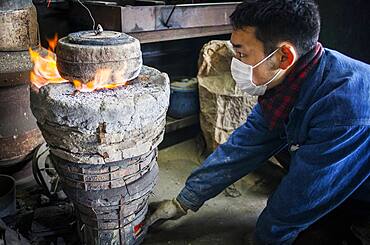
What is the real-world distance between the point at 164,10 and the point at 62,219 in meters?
1.67

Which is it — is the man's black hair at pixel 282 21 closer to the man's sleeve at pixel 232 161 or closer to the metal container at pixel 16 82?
the man's sleeve at pixel 232 161

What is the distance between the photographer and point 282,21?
1.64 metres

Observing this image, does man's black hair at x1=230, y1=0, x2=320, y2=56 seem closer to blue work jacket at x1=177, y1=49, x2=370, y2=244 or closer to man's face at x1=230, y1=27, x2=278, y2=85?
man's face at x1=230, y1=27, x2=278, y2=85

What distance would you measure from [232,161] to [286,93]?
0.62 meters

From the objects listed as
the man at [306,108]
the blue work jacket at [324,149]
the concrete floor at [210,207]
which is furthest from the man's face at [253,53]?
the concrete floor at [210,207]

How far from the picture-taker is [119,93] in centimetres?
180

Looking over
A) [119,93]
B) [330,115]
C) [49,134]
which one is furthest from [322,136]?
[49,134]

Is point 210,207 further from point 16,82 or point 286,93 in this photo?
point 16,82

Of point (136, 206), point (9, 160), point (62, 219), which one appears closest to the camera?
point (136, 206)

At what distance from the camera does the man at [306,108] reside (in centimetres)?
164

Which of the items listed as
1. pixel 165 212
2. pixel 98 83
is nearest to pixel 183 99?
pixel 165 212

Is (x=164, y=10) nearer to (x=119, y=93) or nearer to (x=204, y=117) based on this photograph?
(x=204, y=117)

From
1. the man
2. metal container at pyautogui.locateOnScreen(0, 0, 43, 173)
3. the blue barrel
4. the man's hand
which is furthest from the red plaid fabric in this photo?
metal container at pyautogui.locateOnScreen(0, 0, 43, 173)

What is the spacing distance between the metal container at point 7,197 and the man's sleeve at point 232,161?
3.55ft
